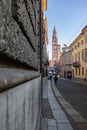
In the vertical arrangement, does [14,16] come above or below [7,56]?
above

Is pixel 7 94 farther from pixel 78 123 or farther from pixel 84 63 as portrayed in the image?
pixel 84 63

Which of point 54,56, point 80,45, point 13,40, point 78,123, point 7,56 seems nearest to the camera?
point 7,56

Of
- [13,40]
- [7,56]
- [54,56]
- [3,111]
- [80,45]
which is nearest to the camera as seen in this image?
[3,111]

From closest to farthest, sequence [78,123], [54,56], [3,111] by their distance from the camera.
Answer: [3,111]
[78,123]
[54,56]

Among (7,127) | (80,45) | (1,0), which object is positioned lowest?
(7,127)

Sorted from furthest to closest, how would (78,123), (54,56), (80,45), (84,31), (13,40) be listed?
(54,56) → (80,45) → (84,31) → (78,123) → (13,40)

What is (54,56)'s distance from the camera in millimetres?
164500

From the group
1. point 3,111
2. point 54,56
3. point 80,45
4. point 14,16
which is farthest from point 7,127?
point 54,56

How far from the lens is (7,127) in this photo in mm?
1477

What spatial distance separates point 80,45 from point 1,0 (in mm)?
69123

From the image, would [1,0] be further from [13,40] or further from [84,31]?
[84,31]

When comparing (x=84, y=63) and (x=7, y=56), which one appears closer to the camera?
(x=7, y=56)

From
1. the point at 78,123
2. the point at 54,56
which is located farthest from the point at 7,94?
the point at 54,56

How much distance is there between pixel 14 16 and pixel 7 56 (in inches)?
12.7
